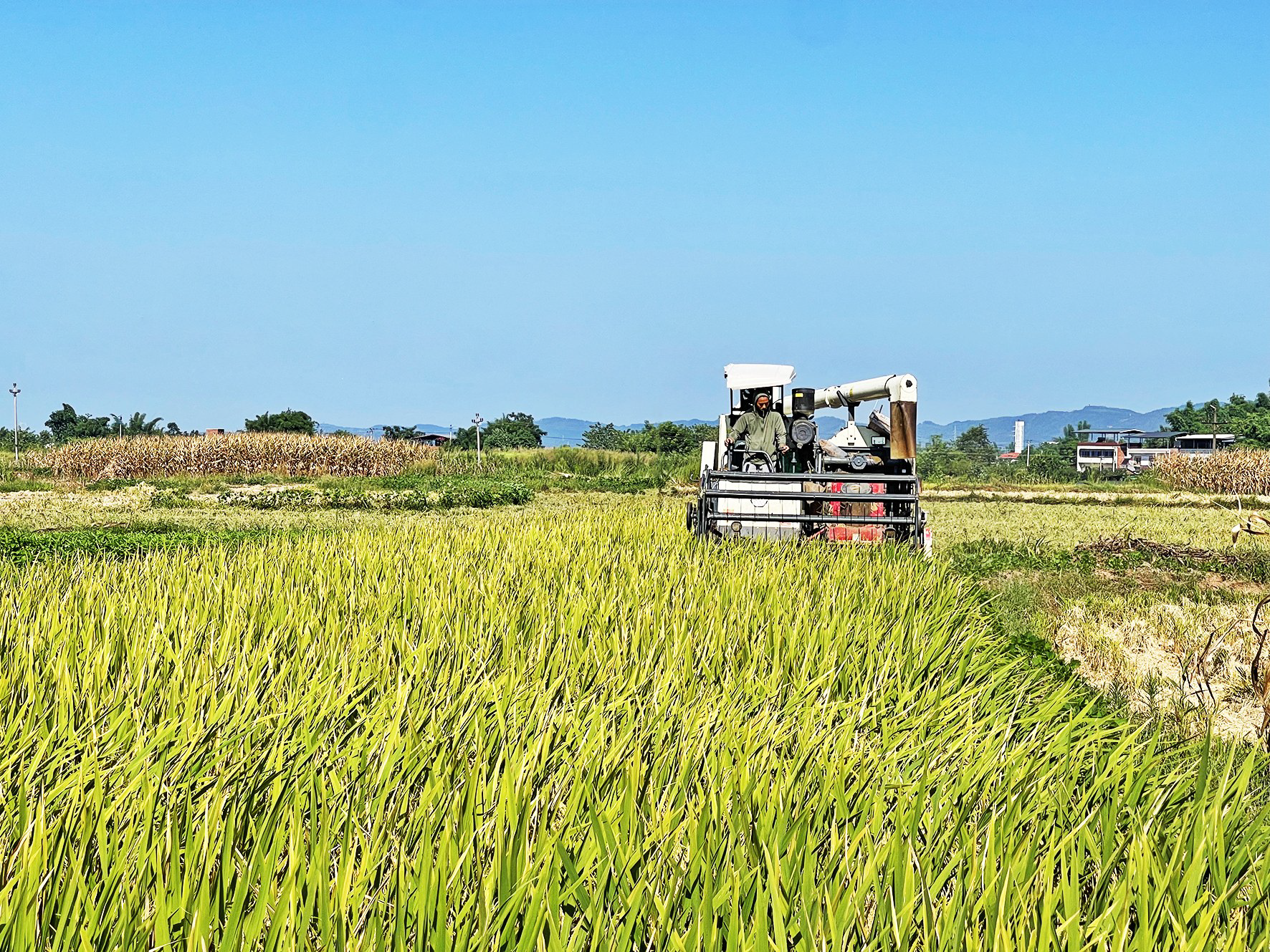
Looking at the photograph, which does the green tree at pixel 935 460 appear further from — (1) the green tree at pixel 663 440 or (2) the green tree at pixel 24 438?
(2) the green tree at pixel 24 438

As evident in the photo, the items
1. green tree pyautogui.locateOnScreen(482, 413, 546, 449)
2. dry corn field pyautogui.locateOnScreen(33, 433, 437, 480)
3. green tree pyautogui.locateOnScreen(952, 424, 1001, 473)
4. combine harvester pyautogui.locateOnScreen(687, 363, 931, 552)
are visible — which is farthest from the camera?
green tree pyautogui.locateOnScreen(952, 424, 1001, 473)

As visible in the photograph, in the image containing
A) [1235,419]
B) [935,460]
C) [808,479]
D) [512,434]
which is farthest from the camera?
[1235,419]

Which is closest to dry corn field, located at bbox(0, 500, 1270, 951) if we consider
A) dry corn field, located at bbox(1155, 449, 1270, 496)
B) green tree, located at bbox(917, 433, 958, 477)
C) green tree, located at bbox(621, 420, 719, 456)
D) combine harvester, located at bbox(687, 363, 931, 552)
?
combine harvester, located at bbox(687, 363, 931, 552)

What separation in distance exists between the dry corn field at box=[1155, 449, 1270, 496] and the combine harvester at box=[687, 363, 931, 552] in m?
24.0

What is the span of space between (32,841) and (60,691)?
1.31 meters

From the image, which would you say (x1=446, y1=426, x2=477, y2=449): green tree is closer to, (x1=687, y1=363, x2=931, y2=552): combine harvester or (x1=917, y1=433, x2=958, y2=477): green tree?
(x1=917, y1=433, x2=958, y2=477): green tree

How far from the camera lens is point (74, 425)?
67.9 m

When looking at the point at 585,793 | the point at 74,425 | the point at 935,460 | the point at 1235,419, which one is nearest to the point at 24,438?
the point at 74,425

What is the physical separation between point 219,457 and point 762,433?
1095 inches

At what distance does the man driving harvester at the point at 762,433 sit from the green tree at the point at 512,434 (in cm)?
4281

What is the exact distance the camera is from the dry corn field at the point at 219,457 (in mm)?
32469

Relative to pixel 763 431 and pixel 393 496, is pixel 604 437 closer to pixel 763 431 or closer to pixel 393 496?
pixel 393 496

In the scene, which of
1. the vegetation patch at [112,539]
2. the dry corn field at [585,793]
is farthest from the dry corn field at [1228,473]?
the dry corn field at [585,793]

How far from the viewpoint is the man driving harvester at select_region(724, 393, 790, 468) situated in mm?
9961
